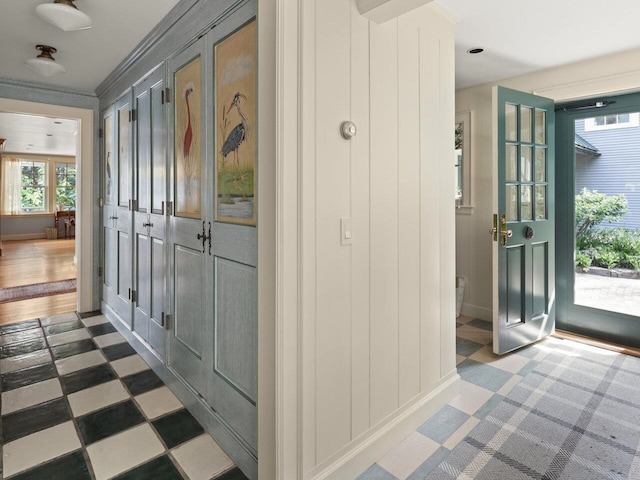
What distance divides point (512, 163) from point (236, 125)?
90.8 inches

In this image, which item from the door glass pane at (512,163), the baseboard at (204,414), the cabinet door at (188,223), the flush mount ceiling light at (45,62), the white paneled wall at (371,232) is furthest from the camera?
the door glass pane at (512,163)

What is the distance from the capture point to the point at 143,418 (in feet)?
6.90

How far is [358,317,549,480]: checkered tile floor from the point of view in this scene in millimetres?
1731

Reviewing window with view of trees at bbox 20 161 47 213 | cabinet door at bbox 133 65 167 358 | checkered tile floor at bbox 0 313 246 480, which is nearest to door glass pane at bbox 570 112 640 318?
checkered tile floor at bbox 0 313 246 480

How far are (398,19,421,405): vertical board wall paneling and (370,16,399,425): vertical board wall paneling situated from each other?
47 millimetres

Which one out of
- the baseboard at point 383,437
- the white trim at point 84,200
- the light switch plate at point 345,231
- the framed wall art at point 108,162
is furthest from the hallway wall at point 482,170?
the white trim at point 84,200

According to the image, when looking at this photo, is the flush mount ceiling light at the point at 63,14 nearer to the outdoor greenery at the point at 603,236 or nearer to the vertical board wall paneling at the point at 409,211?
the vertical board wall paneling at the point at 409,211

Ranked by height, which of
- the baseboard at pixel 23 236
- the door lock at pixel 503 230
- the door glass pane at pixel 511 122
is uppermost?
the door glass pane at pixel 511 122

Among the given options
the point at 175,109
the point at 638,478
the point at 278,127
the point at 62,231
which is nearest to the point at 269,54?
the point at 278,127

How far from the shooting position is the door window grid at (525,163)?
2959 millimetres

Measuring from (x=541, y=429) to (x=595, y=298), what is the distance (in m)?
1.86

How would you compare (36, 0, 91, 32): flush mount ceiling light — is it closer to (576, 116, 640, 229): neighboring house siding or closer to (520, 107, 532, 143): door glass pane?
(520, 107, 532, 143): door glass pane

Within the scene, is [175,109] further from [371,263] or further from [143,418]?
[143,418]

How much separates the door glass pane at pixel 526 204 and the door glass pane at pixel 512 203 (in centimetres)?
11
